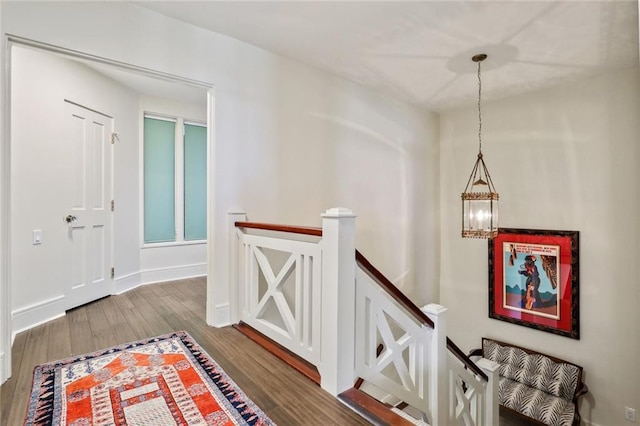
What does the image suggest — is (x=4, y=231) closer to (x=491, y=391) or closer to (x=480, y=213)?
(x=480, y=213)

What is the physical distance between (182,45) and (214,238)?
1616mm

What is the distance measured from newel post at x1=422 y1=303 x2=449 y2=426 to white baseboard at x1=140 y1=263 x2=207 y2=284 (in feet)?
12.1

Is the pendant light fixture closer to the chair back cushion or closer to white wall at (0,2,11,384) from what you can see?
the chair back cushion

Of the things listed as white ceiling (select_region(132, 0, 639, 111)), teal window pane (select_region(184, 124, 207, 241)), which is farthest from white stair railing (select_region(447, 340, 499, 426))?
teal window pane (select_region(184, 124, 207, 241))

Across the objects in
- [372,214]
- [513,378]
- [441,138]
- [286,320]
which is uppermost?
[441,138]

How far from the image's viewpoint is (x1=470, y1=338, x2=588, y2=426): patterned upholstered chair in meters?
3.56

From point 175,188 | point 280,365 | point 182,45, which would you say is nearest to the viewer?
point 280,365

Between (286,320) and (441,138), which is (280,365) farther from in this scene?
(441,138)

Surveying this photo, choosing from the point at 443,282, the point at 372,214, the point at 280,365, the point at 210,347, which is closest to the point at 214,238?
the point at 210,347

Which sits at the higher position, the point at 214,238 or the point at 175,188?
the point at 175,188

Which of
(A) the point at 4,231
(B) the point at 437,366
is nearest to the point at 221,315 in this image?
(A) the point at 4,231

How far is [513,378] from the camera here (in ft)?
13.3

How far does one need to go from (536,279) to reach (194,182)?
504 cm

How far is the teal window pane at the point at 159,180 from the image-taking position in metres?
4.44
